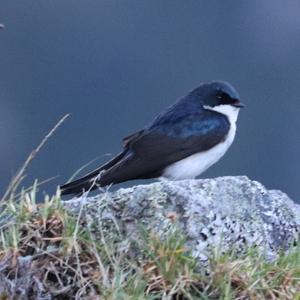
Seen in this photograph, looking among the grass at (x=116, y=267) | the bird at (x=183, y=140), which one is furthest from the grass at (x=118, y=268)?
the bird at (x=183, y=140)

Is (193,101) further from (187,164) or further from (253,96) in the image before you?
(253,96)

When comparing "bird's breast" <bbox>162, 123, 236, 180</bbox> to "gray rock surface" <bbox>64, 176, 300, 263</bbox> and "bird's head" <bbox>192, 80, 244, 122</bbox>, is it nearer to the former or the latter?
"bird's head" <bbox>192, 80, 244, 122</bbox>

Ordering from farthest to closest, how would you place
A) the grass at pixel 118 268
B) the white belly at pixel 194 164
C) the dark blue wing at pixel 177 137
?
A: 1. the dark blue wing at pixel 177 137
2. the white belly at pixel 194 164
3. the grass at pixel 118 268

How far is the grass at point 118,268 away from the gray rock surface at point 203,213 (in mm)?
94

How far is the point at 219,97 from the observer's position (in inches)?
276

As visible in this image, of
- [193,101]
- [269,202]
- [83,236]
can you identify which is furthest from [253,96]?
[83,236]

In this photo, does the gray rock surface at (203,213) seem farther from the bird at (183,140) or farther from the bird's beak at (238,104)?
the bird's beak at (238,104)

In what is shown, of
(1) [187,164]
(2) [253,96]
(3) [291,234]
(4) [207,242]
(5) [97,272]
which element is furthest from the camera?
(2) [253,96]

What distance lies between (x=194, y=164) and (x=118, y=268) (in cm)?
249

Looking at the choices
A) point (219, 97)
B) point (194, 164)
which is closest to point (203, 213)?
point (194, 164)

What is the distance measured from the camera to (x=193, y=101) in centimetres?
704

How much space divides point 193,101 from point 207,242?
258cm

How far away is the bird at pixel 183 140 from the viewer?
6.64 m

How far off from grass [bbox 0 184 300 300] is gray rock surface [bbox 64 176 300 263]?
0.09m
